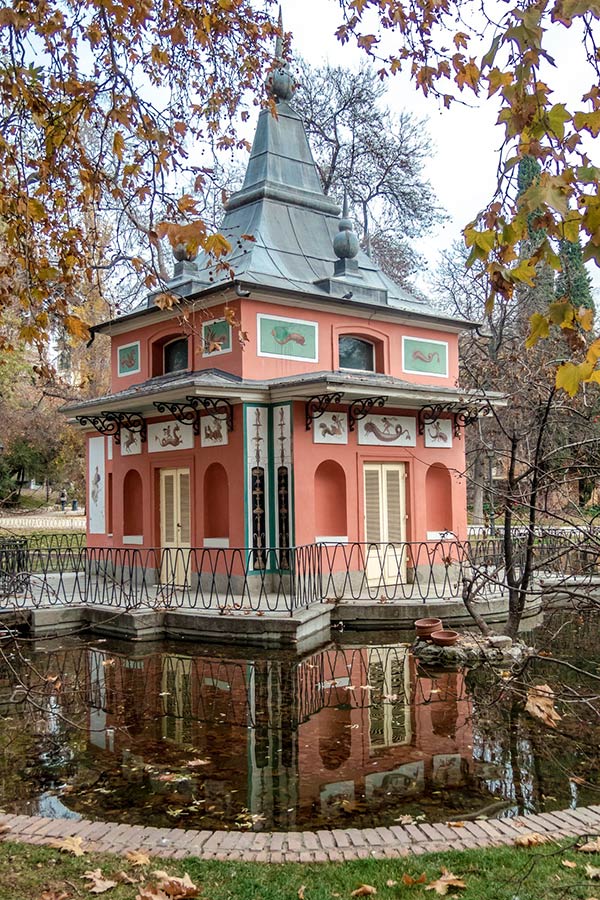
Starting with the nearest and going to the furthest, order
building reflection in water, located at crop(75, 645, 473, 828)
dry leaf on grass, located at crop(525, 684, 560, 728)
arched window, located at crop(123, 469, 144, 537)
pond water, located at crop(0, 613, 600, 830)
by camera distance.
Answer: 1. dry leaf on grass, located at crop(525, 684, 560, 728)
2. pond water, located at crop(0, 613, 600, 830)
3. building reflection in water, located at crop(75, 645, 473, 828)
4. arched window, located at crop(123, 469, 144, 537)

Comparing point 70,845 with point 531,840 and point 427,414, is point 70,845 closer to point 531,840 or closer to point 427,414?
point 531,840

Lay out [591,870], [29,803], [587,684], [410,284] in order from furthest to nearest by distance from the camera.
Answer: [410,284] → [587,684] → [29,803] → [591,870]

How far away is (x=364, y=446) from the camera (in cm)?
1580

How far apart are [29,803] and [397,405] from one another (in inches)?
458

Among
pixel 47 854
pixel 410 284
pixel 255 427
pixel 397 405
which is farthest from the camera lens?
pixel 410 284

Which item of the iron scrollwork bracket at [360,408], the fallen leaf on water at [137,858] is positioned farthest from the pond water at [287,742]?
the iron scrollwork bracket at [360,408]

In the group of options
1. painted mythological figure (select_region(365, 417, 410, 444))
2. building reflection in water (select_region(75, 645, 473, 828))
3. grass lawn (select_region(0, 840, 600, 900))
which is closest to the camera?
grass lawn (select_region(0, 840, 600, 900))

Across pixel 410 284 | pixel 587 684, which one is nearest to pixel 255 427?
pixel 587 684

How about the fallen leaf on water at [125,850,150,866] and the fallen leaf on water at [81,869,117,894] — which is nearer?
the fallen leaf on water at [81,869,117,894]

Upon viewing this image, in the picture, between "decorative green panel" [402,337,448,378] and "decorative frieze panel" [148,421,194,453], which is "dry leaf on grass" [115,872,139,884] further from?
A: "decorative green panel" [402,337,448,378]

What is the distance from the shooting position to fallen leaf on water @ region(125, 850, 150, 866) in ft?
14.2

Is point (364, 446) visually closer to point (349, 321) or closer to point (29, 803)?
point (349, 321)

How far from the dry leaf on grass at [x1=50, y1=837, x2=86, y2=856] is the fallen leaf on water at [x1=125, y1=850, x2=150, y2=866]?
0.92ft

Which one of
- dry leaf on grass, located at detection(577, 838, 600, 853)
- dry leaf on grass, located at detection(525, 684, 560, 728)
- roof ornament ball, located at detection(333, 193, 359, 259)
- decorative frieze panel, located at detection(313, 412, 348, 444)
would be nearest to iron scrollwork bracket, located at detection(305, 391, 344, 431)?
decorative frieze panel, located at detection(313, 412, 348, 444)
